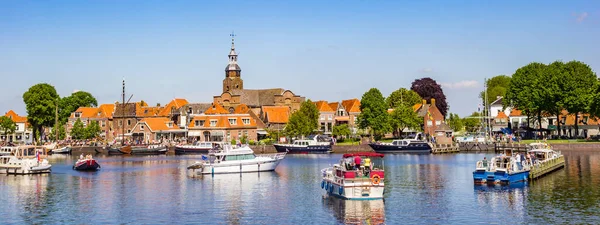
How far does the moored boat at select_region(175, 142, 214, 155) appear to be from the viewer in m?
115

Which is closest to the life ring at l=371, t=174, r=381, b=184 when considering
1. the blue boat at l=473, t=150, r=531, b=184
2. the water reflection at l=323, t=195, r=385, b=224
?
the water reflection at l=323, t=195, r=385, b=224

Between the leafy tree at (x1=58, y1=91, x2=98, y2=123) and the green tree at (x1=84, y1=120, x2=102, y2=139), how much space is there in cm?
1653

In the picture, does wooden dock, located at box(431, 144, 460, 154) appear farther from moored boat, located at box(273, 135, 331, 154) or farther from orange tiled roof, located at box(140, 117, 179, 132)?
orange tiled roof, located at box(140, 117, 179, 132)

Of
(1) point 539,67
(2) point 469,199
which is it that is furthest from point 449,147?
(2) point 469,199

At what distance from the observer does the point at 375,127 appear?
129250 mm

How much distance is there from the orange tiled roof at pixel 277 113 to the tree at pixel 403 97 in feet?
71.7

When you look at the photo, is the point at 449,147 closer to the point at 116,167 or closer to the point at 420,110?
the point at 420,110

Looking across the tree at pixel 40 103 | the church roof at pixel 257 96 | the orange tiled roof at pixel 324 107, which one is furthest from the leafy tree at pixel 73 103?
the orange tiled roof at pixel 324 107

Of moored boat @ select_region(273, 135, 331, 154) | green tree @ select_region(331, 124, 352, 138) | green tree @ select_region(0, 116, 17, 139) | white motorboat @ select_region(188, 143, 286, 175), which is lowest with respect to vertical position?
white motorboat @ select_region(188, 143, 286, 175)

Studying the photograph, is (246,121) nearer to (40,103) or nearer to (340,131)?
(340,131)

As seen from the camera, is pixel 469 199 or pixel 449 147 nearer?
pixel 469 199

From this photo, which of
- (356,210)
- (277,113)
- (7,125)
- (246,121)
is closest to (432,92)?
(277,113)

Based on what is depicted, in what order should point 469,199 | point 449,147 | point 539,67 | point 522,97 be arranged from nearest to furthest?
point 469,199 → point 449,147 → point 522,97 → point 539,67

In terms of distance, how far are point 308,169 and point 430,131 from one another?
6019cm
